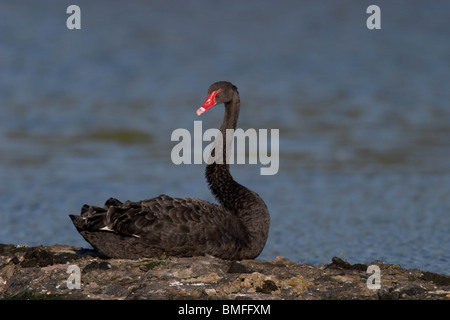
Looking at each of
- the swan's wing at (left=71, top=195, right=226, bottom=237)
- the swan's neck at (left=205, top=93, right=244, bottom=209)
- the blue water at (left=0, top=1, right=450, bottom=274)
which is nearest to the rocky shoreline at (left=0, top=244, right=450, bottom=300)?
the swan's wing at (left=71, top=195, right=226, bottom=237)

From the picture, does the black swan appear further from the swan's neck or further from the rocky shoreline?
the swan's neck

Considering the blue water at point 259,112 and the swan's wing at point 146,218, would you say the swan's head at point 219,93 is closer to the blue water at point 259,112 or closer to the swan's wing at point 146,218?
the swan's wing at point 146,218

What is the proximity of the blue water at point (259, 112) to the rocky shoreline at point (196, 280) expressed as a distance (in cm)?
195

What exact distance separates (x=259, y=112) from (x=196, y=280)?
12698 mm

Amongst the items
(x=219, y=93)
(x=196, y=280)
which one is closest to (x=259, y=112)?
(x=219, y=93)

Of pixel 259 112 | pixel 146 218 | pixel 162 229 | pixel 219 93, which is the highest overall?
pixel 259 112

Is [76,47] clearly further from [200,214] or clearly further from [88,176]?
[200,214]

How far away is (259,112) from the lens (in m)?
19.4

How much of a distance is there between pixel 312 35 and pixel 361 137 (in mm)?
9165

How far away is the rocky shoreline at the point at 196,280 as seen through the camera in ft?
22.0

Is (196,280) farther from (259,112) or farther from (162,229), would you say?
(259,112)

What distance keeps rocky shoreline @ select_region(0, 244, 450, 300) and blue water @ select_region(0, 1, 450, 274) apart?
6.41 feet

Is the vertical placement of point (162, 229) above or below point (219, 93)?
below
